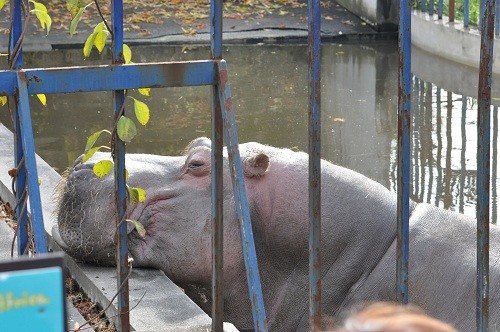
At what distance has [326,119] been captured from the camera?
8.08 m

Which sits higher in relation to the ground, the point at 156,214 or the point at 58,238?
the point at 156,214

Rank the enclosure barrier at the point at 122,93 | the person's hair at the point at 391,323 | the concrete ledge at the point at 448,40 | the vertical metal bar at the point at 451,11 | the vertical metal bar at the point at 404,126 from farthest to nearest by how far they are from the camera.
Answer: the vertical metal bar at the point at 451,11
the concrete ledge at the point at 448,40
the vertical metal bar at the point at 404,126
the enclosure barrier at the point at 122,93
the person's hair at the point at 391,323

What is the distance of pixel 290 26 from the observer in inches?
494

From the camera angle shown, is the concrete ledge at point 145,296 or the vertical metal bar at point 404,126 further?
the concrete ledge at point 145,296

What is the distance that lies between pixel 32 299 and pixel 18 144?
1462 mm

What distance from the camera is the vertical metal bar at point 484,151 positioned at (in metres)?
2.29

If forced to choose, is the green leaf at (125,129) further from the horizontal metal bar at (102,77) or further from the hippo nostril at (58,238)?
the hippo nostril at (58,238)

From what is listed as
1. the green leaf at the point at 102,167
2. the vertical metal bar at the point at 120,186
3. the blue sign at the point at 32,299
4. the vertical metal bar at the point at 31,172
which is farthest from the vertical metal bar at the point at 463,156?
the blue sign at the point at 32,299

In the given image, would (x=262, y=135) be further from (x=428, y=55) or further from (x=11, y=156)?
(x=428, y=55)

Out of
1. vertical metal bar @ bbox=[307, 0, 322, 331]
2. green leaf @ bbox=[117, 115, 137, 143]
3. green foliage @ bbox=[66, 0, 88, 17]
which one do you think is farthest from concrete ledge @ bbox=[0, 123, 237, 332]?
green foliage @ bbox=[66, 0, 88, 17]

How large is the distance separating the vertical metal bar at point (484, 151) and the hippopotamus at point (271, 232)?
1.21 meters

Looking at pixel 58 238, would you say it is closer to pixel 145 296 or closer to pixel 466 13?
pixel 145 296

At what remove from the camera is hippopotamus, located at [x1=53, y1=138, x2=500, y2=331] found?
12.2 feet

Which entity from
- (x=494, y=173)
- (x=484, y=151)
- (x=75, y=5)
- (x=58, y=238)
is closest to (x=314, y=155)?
(x=484, y=151)
